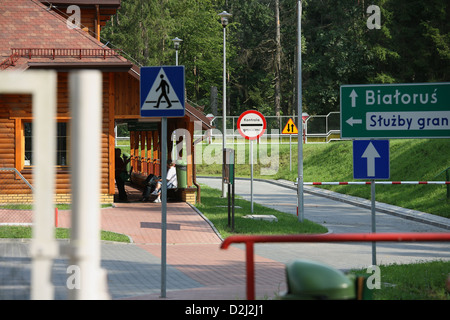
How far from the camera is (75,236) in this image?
3695mm

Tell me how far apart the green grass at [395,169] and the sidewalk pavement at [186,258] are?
15.6 ft

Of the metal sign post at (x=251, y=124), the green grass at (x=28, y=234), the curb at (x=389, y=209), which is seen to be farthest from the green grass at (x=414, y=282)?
the metal sign post at (x=251, y=124)

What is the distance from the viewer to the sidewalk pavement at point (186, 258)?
6.29m

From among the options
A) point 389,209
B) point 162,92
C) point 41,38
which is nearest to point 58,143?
point 41,38

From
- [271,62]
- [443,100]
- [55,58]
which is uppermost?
[271,62]

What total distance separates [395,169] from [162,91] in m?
26.4

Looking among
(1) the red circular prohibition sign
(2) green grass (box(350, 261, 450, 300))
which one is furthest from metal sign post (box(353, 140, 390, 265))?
(1) the red circular prohibition sign

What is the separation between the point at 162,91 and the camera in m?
9.41

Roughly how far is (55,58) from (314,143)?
88.3ft

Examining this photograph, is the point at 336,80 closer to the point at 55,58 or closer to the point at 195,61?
the point at 195,61

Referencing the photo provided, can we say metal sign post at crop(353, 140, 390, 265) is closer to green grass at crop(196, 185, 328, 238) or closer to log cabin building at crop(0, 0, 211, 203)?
green grass at crop(196, 185, 328, 238)

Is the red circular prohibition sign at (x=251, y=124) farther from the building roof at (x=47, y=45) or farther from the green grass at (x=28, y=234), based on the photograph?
the green grass at (x=28, y=234)
